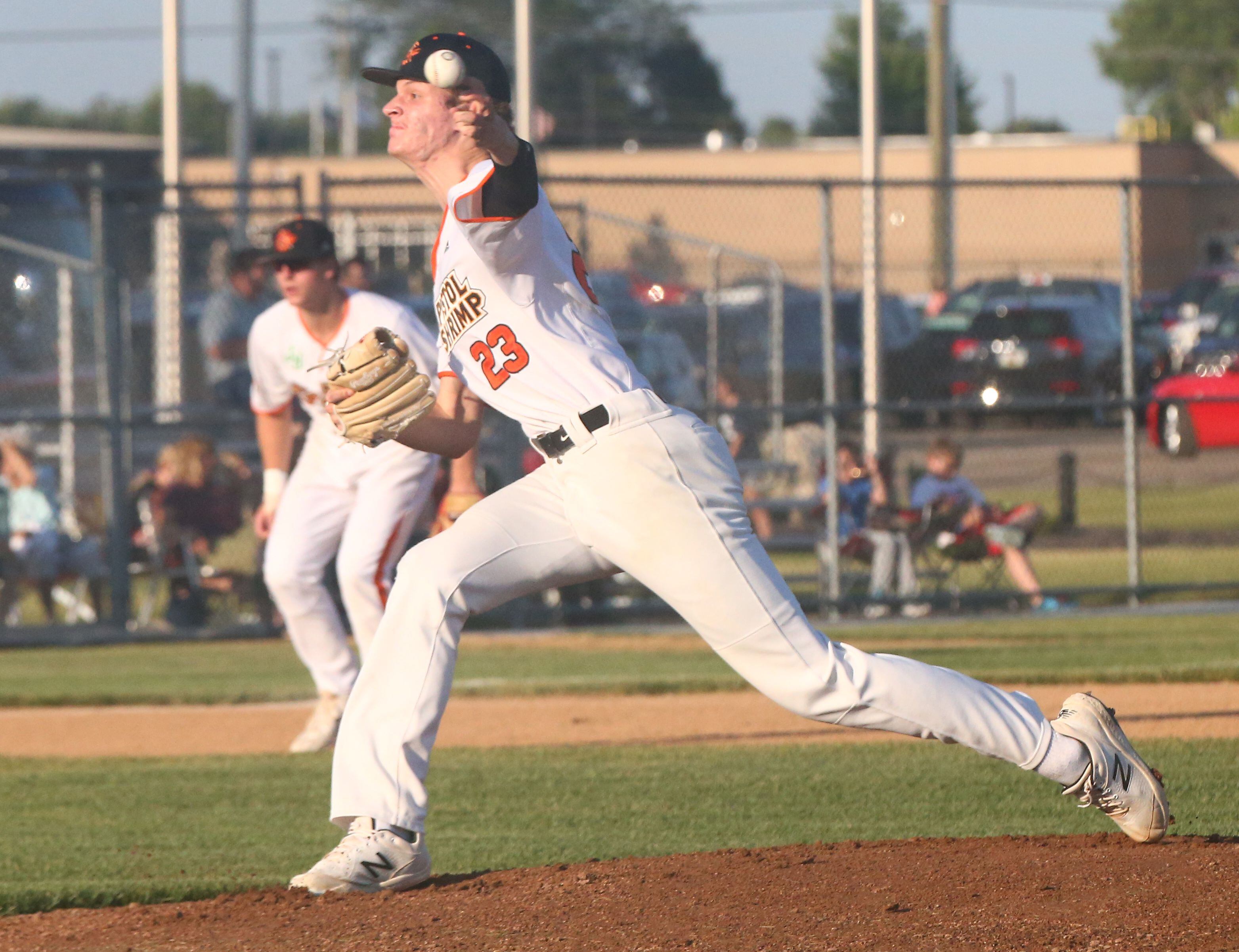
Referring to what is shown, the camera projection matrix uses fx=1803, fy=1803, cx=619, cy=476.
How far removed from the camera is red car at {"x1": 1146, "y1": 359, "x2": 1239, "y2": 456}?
44.3 feet

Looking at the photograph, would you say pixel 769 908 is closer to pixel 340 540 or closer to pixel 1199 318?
pixel 340 540

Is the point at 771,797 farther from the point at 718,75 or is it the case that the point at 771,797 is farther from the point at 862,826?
the point at 718,75

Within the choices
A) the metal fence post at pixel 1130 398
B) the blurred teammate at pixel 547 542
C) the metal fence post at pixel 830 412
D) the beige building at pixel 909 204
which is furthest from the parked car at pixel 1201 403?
the beige building at pixel 909 204

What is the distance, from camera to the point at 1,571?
11680 millimetres

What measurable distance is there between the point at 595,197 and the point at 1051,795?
97.4 ft

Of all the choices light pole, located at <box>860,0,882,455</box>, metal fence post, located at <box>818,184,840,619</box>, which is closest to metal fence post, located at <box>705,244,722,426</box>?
metal fence post, located at <box>818,184,840,619</box>

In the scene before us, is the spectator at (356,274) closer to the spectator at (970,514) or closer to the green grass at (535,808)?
the spectator at (970,514)

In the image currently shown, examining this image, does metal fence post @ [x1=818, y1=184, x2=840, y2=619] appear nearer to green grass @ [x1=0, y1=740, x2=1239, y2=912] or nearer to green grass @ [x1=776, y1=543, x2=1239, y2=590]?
green grass @ [x1=776, y1=543, x2=1239, y2=590]

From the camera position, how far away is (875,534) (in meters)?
11.9

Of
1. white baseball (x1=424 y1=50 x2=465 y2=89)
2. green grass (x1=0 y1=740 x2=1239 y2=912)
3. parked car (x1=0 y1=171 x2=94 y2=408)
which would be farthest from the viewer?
parked car (x1=0 y1=171 x2=94 y2=408)

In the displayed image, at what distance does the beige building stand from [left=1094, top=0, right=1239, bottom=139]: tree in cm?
5092

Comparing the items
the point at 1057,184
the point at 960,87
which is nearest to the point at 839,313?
the point at 1057,184

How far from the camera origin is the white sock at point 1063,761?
429 centimetres

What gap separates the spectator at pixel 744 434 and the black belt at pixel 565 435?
693cm
